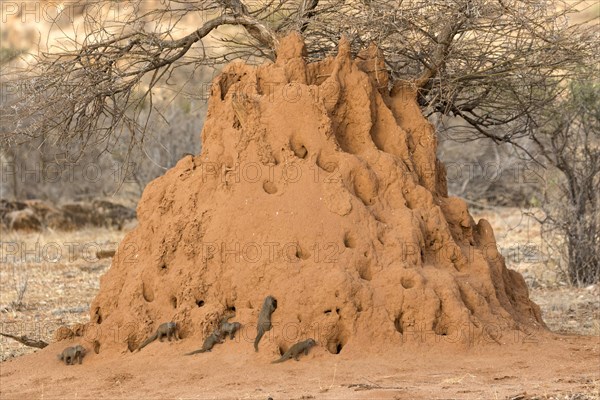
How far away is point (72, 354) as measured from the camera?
22.1 ft

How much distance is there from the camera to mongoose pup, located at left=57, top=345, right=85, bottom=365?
22.2ft

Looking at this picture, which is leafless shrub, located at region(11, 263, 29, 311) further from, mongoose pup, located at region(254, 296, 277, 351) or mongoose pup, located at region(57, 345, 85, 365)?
mongoose pup, located at region(254, 296, 277, 351)

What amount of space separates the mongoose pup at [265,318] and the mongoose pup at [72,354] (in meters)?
1.39

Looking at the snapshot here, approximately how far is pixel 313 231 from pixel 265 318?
69cm

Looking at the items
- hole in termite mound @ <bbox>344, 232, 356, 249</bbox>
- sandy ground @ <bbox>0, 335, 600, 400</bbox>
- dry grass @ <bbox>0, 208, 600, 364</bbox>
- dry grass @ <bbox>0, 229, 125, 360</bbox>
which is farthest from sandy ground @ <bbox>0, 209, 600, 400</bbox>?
dry grass @ <bbox>0, 229, 125, 360</bbox>

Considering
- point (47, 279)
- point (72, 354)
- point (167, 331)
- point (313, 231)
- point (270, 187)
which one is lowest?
point (72, 354)

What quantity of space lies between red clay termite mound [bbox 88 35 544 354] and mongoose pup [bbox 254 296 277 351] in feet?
0.17

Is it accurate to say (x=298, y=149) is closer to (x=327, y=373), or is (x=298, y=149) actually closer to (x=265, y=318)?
(x=265, y=318)

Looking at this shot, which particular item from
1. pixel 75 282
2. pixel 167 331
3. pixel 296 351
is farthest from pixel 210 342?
pixel 75 282

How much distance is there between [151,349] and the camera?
257 inches

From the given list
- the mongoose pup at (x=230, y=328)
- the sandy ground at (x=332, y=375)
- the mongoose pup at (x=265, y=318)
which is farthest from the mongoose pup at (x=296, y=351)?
the mongoose pup at (x=230, y=328)

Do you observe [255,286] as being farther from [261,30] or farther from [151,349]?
[261,30]

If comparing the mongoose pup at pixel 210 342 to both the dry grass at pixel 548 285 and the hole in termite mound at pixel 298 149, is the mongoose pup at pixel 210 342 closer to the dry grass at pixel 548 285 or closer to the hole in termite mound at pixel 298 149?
the hole in termite mound at pixel 298 149

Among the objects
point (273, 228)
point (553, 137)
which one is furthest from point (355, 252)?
point (553, 137)
